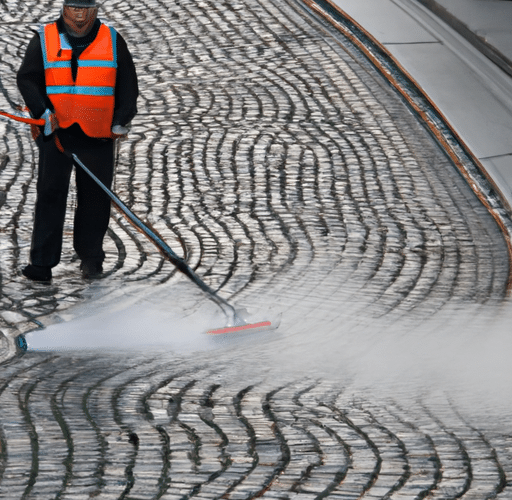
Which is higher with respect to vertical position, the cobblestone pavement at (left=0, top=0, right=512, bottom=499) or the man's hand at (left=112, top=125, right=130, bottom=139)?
the man's hand at (left=112, top=125, right=130, bottom=139)

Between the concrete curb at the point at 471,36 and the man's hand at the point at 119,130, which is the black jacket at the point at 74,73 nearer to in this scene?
the man's hand at the point at 119,130

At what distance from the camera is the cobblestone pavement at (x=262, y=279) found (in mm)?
4266

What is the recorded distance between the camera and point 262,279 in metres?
6.65

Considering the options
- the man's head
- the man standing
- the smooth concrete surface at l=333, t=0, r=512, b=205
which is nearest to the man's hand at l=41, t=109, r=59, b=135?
the man standing

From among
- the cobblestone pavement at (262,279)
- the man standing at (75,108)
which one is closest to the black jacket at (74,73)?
the man standing at (75,108)

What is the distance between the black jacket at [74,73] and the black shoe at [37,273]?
3.18 ft

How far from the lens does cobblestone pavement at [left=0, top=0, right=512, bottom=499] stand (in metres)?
4.27

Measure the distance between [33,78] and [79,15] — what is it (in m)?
0.47

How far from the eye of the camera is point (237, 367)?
5.31 meters

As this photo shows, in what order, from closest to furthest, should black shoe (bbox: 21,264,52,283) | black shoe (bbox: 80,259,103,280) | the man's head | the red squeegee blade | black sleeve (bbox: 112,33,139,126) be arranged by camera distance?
1. the red squeegee blade
2. the man's head
3. black sleeve (bbox: 112,33,139,126)
4. black shoe (bbox: 21,264,52,283)
5. black shoe (bbox: 80,259,103,280)

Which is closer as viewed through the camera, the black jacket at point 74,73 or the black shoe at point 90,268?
the black jacket at point 74,73

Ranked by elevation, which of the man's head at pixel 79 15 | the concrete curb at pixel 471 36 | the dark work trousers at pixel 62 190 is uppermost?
the man's head at pixel 79 15

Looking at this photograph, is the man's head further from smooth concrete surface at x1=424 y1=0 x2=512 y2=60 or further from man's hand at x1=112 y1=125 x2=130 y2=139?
smooth concrete surface at x1=424 y1=0 x2=512 y2=60

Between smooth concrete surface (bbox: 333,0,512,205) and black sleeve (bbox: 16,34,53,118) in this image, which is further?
smooth concrete surface (bbox: 333,0,512,205)
